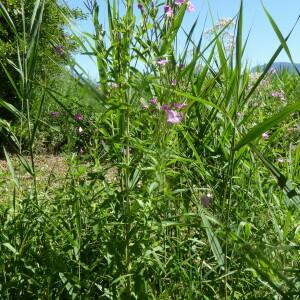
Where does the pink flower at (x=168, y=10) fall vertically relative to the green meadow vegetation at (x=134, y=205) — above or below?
above

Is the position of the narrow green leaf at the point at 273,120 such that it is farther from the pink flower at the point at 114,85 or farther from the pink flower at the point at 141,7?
the pink flower at the point at 141,7

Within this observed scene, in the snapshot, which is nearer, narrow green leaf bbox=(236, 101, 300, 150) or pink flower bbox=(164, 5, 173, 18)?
narrow green leaf bbox=(236, 101, 300, 150)

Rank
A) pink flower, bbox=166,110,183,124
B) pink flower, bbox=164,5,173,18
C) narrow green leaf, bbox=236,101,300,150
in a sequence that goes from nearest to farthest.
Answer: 1. narrow green leaf, bbox=236,101,300,150
2. pink flower, bbox=166,110,183,124
3. pink flower, bbox=164,5,173,18

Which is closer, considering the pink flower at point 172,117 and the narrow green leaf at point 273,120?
the narrow green leaf at point 273,120

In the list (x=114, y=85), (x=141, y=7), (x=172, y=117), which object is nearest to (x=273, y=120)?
(x=172, y=117)

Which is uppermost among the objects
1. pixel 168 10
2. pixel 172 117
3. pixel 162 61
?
pixel 168 10

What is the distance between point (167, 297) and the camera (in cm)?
158

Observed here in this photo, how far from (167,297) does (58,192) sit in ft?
2.37

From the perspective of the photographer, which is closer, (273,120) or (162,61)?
(273,120)

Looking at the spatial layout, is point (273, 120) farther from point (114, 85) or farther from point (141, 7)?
point (141, 7)

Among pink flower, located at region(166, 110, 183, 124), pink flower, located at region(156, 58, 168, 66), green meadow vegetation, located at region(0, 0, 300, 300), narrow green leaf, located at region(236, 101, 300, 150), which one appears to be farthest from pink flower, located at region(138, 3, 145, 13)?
narrow green leaf, located at region(236, 101, 300, 150)

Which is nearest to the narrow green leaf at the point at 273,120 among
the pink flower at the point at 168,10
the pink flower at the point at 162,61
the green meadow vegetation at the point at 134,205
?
the green meadow vegetation at the point at 134,205

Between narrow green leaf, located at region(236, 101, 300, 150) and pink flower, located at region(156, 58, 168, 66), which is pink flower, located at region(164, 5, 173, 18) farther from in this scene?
narrow green leaf, located at region(236, 101, 300, 150)

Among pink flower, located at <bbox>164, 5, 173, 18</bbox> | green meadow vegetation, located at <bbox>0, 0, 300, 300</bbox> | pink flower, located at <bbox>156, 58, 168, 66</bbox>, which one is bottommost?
green meadow vegetation, located at <bbox>0, 0, 300, 300</bbox>
